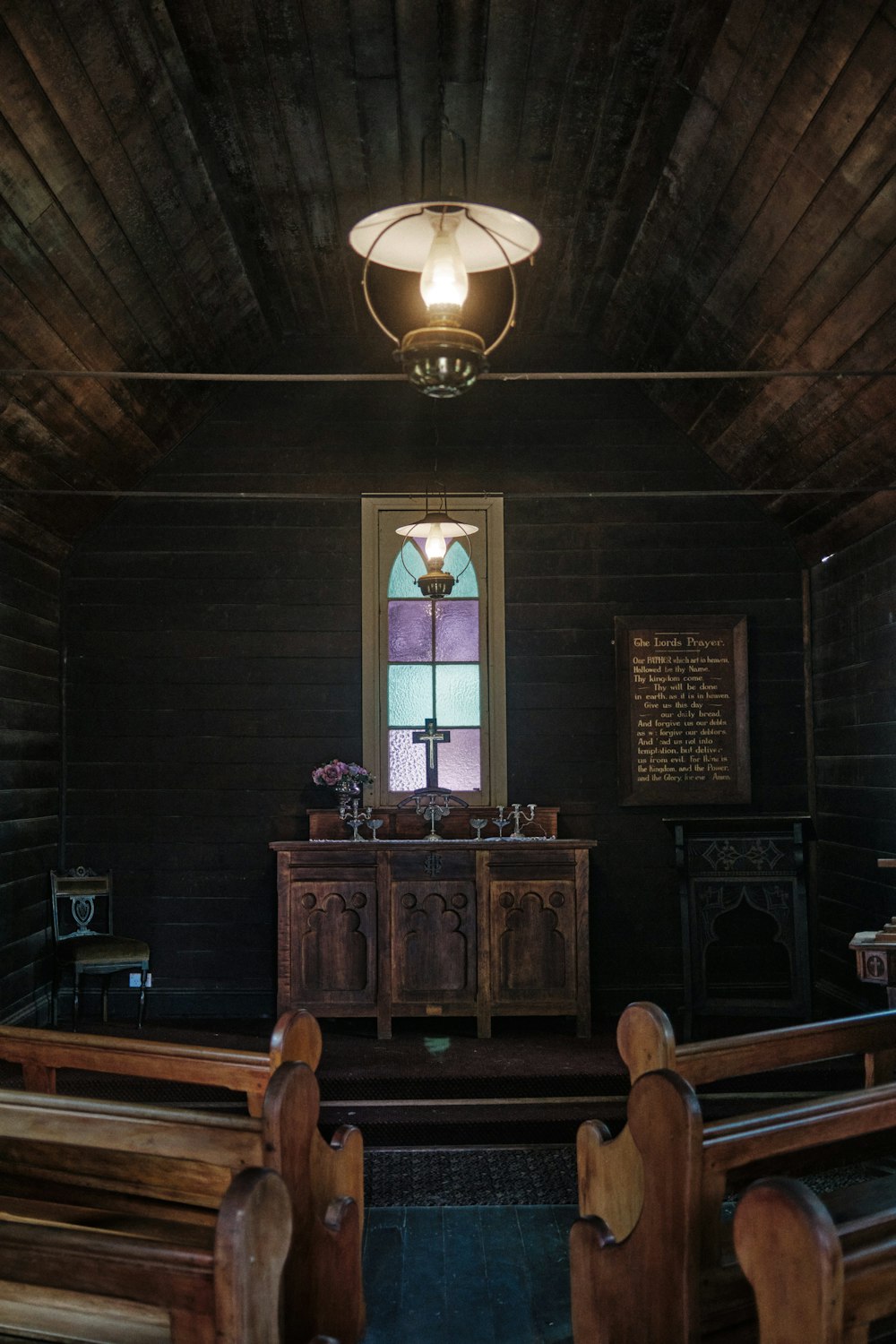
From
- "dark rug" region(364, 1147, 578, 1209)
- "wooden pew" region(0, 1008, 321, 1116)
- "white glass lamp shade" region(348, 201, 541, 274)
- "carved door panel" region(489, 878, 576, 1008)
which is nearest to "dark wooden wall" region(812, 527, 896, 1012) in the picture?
"carved door panel" region(489, 878, 576, 1008)

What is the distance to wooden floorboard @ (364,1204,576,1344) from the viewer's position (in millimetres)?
3191

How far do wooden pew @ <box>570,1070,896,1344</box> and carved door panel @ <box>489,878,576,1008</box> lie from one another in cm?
337

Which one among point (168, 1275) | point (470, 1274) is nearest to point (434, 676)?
point (470, 1274)

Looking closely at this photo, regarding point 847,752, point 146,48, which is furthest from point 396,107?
point 847,752

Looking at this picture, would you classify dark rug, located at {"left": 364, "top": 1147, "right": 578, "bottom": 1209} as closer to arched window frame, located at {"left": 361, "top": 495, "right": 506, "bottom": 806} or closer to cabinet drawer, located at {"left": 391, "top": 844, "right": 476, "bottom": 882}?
cabinet drawer, located at {"left": 391, "top": 844, "right": 476, "bottom": 882}

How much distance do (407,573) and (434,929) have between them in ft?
6.98

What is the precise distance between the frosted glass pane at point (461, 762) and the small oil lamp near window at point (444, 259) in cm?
371

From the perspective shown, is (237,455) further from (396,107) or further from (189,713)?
(396,107)

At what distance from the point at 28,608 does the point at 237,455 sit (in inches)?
60.2

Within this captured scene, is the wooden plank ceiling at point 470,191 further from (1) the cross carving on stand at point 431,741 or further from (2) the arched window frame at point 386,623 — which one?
(1) the cross carving on stand at point 431,741

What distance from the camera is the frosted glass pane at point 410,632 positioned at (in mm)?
6668

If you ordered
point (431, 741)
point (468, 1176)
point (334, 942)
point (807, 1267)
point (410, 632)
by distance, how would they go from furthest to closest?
point (410, 632) → point (431, 741) → point (334, 942) → point (468, 1176) → point (807, 1267)

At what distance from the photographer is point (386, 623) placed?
6.65 m

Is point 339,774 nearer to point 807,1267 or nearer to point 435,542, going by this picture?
point 435,542
